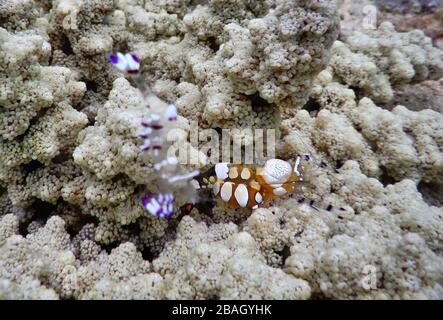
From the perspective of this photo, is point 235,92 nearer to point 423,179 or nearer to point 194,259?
point 194,259

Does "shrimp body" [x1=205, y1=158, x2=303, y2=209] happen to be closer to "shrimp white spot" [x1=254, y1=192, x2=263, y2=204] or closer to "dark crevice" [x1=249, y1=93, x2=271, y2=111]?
"shrimp white spot" [x1=254, y1=192, x2=263, y2=204]

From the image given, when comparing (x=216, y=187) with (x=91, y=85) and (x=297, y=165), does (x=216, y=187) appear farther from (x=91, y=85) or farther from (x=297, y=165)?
(x=91, y=85)

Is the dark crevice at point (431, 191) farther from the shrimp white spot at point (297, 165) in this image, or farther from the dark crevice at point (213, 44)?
the dark crevice at point (213, 44)

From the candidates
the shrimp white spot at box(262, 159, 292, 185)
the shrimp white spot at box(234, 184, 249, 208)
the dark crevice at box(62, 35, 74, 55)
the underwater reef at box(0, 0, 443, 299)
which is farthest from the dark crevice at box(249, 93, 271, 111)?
the dark crevice at box(62, 35, 74, 55)

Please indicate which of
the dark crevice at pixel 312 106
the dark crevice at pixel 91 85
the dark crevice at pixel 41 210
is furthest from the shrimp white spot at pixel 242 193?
the dark crevice at pixel 91 85

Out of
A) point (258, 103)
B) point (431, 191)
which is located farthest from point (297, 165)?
point (431, 191)

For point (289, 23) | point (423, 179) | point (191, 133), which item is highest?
point (289, 23)
